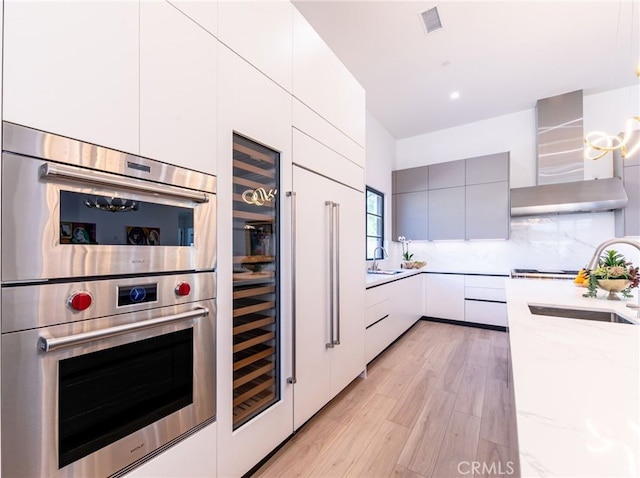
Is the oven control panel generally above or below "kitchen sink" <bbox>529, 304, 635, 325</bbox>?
above

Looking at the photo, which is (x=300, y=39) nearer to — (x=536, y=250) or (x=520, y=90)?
(x=520, y=90)

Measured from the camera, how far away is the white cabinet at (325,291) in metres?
1.79

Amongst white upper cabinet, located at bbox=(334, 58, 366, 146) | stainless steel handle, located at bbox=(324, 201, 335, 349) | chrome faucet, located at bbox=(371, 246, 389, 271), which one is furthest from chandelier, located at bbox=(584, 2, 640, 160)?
chrome faucet, located at bbox=(371, 246, 389, 271)

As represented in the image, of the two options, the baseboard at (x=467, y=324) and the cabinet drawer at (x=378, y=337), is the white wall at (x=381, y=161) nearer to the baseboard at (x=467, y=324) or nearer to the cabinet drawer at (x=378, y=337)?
the baseboard at (x=467, y=324)

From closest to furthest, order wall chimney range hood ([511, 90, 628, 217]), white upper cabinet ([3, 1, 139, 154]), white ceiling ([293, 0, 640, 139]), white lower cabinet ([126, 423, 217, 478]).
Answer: white upper cabinet ([3, 1, 139, 154]) < white lower cabinet ([126, 423, 217, 478]) < white ceiling ([293, 0, 640, 139]) < wall chimney range hood ([511, 90, 628, 217])

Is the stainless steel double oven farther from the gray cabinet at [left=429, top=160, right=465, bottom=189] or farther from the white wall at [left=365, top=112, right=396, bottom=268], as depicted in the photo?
the gray cabinet at [left=429, top=160, right=465, bottom=189]

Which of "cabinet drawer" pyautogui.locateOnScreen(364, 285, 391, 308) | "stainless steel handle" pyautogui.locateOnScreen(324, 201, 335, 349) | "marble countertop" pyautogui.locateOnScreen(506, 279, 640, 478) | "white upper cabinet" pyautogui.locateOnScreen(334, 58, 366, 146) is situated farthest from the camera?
"cabinet drawer" pyautogui.locateOnScreen(364, 285, 391, 308)

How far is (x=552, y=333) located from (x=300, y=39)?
208 centimetres

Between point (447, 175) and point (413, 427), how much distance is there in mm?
3666

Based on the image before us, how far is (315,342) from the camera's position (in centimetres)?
190

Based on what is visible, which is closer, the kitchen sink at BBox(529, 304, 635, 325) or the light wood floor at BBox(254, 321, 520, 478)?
the kitchen sink at BBox(529, 304, 635, 325)

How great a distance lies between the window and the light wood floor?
185 cm

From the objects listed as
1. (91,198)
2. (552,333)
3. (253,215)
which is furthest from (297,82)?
(552,333)

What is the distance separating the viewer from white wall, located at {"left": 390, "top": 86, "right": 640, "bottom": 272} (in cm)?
368
